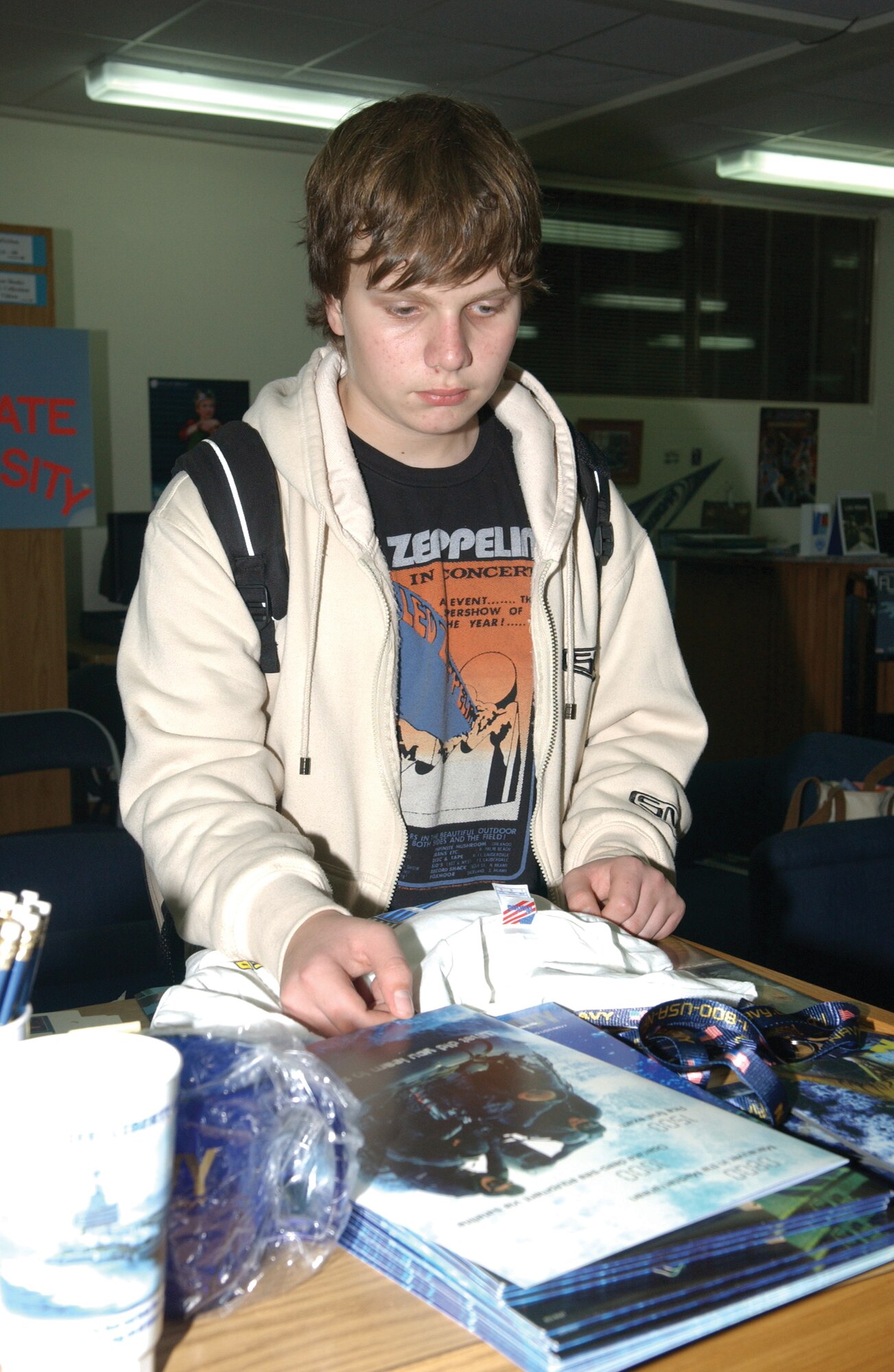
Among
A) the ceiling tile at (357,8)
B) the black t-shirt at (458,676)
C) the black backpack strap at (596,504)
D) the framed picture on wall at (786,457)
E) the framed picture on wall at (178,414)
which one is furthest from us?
the framed picture on wall at (786,457)

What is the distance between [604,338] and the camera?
21.6 feet

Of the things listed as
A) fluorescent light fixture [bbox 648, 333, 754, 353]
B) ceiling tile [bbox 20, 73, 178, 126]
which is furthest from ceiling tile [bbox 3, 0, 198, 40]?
fluorescent light fixture [bbox 648, 333, 754, 353]

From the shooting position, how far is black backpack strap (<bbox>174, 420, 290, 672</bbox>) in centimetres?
114

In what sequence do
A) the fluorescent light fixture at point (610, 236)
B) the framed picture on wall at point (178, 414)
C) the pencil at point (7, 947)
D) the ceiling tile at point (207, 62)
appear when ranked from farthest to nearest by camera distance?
the fluorescent light fixture at point (610, 236)
the framed picture on wall at point (178, 414)
the ceiling tile at point (207, 62)
the pencil at point (7, 947)

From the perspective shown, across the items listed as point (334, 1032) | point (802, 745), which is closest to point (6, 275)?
point (802, 745)

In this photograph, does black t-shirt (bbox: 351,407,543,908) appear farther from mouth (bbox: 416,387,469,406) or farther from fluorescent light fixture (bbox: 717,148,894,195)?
fluorescent light fixture (bbox: 717,148,894,195)

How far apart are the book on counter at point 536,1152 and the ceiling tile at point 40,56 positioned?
14.4ft

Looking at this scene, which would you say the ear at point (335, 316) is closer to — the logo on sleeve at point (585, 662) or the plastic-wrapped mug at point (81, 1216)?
the logo on sleeve at point (585, 662)

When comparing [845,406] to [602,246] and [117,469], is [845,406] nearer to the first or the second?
[602,246]

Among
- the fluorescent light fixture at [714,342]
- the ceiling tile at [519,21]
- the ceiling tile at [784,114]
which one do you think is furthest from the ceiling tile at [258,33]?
the fluorescent light fixture at [714,342]

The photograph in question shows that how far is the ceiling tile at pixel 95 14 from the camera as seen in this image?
156 inches

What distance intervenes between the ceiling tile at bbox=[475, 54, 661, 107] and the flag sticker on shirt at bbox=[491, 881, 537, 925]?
170 inches

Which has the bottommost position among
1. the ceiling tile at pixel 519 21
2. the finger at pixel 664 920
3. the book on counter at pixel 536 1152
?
the finger at pixel 664 920

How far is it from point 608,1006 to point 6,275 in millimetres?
3528
